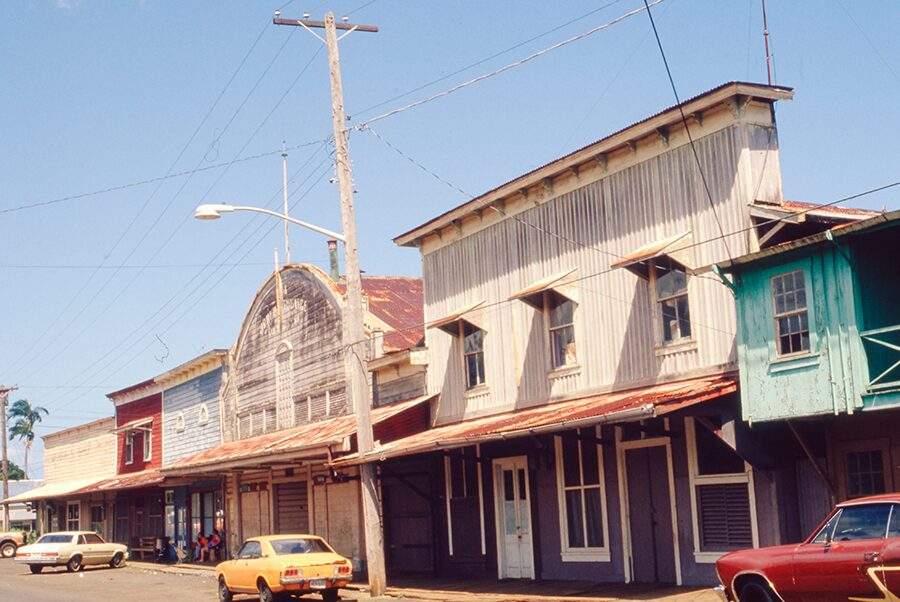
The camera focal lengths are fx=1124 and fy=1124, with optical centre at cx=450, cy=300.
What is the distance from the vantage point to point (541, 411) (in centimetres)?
2148

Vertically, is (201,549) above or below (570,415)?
below

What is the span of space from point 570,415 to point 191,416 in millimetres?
27343

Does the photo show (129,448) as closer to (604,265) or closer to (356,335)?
(356,335)

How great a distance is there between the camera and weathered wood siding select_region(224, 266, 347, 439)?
A: 103ft

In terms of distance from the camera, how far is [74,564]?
37.9 metres

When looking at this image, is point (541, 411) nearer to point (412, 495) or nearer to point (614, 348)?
point (614, 348)

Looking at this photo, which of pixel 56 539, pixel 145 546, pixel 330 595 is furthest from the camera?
pixel 145 546

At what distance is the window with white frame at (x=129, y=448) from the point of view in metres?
49.8

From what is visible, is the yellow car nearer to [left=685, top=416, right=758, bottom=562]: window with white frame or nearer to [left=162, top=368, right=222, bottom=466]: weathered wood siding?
[left=685, top=416, right=758, bottom=562]: window with white frame

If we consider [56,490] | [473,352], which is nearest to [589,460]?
[473,352]

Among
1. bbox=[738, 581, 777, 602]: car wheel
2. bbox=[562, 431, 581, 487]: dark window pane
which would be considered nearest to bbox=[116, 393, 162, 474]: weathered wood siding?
bbox=[562, 431, 581, 487]: dark window pane

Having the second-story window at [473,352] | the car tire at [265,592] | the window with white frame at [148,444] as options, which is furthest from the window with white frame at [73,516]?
the car tire at [265,592]

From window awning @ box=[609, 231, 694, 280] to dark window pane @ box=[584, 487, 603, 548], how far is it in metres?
4.34

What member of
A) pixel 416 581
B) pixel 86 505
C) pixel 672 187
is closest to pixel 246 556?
pixel 416 581
